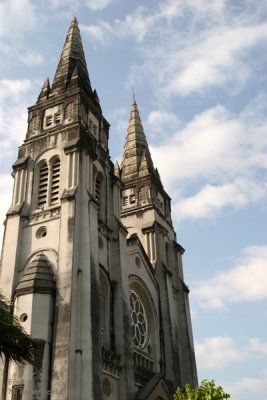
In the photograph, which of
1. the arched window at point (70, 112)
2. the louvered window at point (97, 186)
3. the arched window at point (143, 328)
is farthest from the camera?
the arched window at point (70, 112)

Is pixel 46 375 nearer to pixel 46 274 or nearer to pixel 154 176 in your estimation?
pixel 46 274

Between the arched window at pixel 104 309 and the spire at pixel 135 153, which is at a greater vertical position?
the spire at pixel 135 153

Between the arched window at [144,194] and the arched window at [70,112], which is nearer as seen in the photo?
the arched window at [70,112]

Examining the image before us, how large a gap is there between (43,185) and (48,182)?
1.67 feet

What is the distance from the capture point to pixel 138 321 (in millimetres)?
27828

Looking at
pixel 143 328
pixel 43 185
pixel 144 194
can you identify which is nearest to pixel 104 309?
pixel 143 328

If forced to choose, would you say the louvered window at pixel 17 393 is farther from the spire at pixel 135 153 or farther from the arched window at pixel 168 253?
the spire at pixel 135 153

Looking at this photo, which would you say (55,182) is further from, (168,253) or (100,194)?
(168,253)

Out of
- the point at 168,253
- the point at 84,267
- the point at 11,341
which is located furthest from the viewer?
the point at 168,253

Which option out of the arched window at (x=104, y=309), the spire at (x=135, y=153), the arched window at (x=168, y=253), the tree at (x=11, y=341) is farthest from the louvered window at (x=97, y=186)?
the tree at (x=11, y=341)

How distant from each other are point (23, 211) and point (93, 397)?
10.4 meters

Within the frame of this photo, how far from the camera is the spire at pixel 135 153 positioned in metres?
37.0

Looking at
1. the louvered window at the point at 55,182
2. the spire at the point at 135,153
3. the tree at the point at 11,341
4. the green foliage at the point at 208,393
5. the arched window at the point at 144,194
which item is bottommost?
the tree at the point at 11,341

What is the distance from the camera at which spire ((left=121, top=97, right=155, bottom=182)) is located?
3703cm
